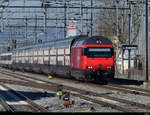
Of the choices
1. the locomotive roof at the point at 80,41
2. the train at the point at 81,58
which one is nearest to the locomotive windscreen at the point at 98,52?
the train at the point at 81,58

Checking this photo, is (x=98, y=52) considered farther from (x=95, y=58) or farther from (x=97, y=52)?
(x=95, y=58)

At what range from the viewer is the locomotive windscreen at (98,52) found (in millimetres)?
22766

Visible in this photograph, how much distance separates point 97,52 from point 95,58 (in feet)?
1.43

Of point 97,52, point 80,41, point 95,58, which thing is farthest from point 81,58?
point 80,41

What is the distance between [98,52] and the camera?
907 inches

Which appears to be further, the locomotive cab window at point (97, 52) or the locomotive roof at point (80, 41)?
the locomotive roof at point (80, 41)

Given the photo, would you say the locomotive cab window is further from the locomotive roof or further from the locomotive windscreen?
the locomotive roof

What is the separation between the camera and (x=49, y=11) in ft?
129

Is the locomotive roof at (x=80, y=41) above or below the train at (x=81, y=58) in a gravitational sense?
above

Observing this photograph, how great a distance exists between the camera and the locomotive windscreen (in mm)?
22766

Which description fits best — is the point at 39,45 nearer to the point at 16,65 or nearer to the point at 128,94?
the point at 16,65

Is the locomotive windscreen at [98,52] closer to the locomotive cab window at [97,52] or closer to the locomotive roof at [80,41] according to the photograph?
the locomotive cab window at [97,52]

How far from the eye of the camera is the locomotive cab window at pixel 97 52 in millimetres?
22761

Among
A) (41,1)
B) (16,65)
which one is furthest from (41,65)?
(16,65)
